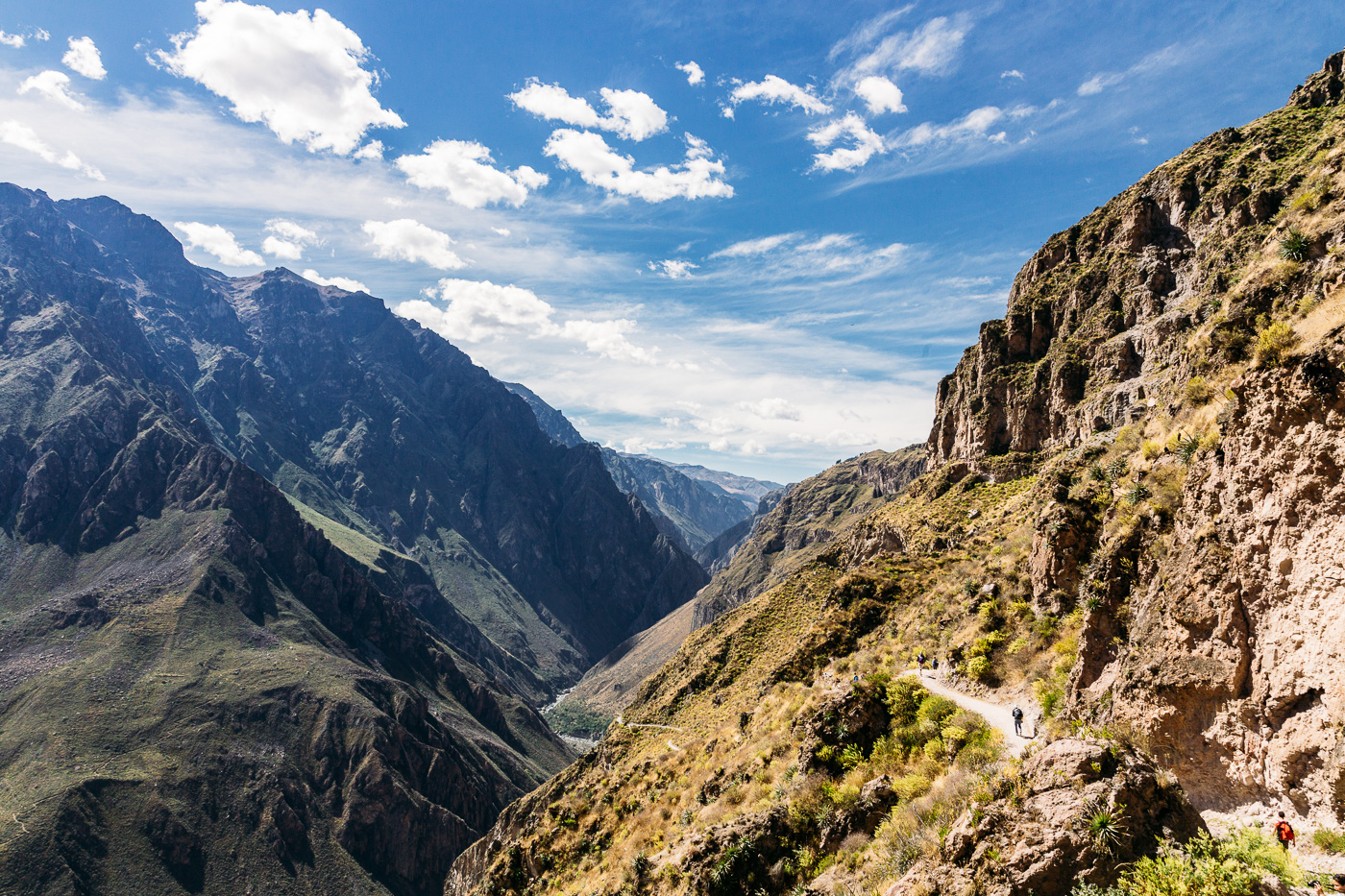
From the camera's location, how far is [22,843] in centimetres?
10756

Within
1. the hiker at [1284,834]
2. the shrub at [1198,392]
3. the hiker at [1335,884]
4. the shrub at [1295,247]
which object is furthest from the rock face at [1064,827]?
the shrub at [1295,247]

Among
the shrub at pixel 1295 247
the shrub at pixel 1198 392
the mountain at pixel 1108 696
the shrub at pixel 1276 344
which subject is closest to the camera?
the mountain at pixel 1108 696

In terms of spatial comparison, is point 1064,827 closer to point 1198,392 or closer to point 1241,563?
point 1241,563

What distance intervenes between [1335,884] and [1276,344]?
904cm

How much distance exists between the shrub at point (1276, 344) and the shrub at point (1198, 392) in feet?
12.2

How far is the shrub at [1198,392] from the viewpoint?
15.4 meters

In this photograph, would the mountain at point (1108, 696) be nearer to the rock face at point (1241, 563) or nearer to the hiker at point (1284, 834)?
the rock face at point (1241, 563)

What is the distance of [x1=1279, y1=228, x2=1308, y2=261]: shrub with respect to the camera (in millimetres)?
15523

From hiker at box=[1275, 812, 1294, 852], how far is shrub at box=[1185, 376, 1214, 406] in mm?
10184

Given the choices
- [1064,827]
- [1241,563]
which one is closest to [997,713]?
[1241,563]

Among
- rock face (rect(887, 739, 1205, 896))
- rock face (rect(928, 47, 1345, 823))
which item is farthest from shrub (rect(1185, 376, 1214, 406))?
rock face (rect(887, 739, 1205, 896))

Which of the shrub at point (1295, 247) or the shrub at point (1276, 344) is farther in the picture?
the shrub at point (1295, 247)

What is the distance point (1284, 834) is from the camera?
29.1 ft

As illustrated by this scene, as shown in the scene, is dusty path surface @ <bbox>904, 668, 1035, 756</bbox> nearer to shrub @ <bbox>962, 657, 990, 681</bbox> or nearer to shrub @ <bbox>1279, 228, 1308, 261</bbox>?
shrub @ <bbox>962, 657, 990, 681</bbox>
